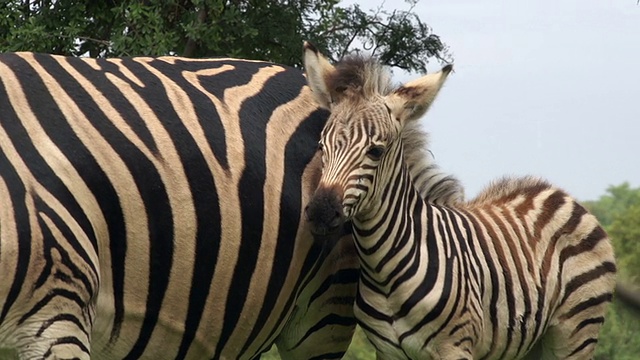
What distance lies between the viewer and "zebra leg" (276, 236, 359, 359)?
575 cm

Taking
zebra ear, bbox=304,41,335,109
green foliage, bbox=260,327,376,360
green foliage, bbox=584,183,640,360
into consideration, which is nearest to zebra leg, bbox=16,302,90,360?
zebra ear, bbox=304,41,335,109

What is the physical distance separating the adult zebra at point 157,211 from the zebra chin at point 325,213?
0.26 m

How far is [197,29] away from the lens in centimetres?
1193

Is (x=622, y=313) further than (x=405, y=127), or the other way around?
(x=622, y=313)

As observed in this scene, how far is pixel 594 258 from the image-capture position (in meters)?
6.41

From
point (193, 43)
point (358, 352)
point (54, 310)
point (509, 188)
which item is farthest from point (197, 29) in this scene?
point (54, 310)

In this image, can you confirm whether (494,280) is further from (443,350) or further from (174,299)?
(174,299)

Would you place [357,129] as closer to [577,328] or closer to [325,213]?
[325,213]

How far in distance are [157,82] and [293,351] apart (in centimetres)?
154

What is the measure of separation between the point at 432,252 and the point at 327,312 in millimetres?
566

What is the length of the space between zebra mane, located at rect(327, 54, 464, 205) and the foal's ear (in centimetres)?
8

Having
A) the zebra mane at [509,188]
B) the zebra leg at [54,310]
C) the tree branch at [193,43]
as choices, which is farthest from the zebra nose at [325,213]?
the tree branch at [193,43]

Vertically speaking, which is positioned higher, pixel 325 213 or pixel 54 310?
pixel 325 213

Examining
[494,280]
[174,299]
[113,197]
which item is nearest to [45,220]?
[113,197]
